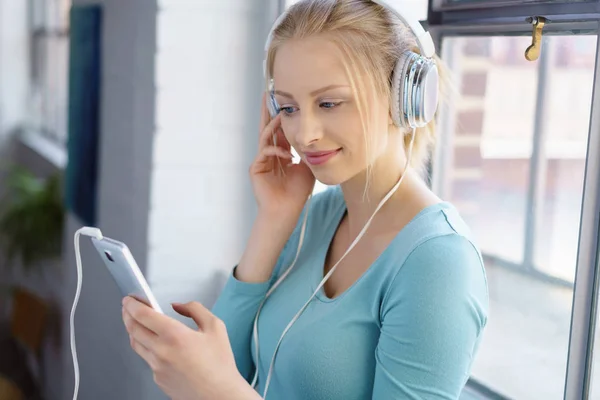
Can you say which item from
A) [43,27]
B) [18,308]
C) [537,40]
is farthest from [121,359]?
[43,27]

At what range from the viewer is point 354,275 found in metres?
1.12

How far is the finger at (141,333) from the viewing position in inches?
39.3

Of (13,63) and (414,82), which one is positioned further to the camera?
(13,63)

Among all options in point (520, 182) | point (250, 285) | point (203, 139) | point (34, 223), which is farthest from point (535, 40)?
point (34, 223)

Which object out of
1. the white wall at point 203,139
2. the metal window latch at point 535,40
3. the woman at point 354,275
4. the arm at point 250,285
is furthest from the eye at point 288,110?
the white wall at point 203,139

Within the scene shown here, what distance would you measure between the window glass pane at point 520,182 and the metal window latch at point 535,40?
106 millimetres

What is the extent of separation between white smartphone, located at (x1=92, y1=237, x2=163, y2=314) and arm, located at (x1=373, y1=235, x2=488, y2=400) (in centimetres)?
32

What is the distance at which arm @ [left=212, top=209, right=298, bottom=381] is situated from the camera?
128 cm

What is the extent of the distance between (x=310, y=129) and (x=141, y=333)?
0.36 metres

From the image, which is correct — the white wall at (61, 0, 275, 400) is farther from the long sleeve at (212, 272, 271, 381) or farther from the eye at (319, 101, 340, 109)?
the eye at (319, 101, 340, 109)

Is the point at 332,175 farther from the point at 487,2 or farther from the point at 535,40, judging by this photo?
the point at 487,2

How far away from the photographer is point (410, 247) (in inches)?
38.8

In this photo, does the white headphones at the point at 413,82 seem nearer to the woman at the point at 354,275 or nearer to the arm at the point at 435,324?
the woman at the point at 354,275

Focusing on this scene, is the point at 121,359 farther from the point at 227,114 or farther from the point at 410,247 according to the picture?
the point at 410,247
